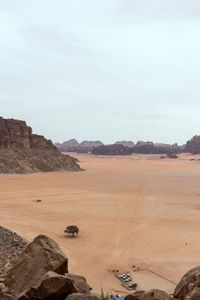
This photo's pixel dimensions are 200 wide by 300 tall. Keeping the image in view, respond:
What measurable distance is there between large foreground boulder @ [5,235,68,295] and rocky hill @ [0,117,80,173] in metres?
51.0

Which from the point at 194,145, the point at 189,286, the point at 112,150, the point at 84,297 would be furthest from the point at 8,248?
the point at 194,145

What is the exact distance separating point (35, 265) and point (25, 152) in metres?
61.4

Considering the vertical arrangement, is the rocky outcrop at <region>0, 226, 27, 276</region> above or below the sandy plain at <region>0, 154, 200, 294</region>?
above

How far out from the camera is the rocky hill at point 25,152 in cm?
5994

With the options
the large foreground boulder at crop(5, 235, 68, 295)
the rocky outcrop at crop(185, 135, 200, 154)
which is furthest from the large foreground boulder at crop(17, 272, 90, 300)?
the rocky outcrop at crop(185, 135, 200, 154)

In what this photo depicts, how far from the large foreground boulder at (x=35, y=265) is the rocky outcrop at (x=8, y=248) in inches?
106

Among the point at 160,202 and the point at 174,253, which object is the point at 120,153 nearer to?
the point at 160,202

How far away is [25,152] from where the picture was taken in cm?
6738

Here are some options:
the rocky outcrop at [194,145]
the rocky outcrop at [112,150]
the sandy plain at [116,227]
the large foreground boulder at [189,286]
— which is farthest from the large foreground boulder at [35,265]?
the rocky outcrop at [194,145]

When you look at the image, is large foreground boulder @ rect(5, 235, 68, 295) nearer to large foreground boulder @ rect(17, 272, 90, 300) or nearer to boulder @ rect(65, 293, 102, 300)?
large foreground boulder @ rect(17, 272, 90, 300)

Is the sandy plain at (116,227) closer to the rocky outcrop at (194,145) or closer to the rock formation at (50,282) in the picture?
the rock formation at (50,282)

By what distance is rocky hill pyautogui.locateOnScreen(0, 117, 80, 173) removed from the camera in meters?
59.9

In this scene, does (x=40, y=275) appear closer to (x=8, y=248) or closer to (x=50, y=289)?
(x=50, y=289)

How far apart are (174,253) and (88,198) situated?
1775cm
